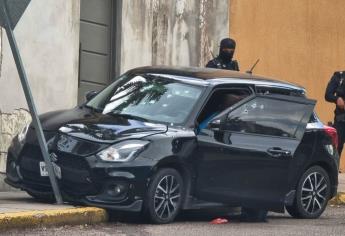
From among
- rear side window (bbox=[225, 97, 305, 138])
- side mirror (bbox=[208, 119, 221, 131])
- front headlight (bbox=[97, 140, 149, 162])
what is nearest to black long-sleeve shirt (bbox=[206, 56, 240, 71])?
rear side window (bbox=[225, 97, 305, 138])

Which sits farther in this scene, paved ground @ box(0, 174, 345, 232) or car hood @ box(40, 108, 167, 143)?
car hood @ box(40, 108, 167, 143)

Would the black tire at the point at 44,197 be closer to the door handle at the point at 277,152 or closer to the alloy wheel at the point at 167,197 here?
the alloy wheel at the point at 167,197

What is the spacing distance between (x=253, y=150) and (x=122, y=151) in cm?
178

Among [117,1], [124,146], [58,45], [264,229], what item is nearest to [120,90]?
[124,146]

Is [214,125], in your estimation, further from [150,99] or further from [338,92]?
[338,92]

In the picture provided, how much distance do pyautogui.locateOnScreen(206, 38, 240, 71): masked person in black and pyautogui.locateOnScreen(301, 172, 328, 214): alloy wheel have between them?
8.79ft

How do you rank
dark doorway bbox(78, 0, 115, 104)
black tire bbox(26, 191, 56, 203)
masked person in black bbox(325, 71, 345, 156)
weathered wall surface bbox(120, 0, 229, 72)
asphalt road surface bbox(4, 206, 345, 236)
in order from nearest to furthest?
asphalt road surface bbox(4, 206, 345, 236)
black tire bbox(26, 191, 56, 203)
masked person in black bbox(325, 71, 345, 156)
dark doorway bbox(78, 0, 115, 104)
weathered wall surface bbox(120, 0, 229, 72)

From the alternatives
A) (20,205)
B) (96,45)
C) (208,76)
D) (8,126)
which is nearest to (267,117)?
(208,76)

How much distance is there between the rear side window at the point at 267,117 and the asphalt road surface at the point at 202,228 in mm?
1043

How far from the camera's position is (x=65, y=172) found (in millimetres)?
10555

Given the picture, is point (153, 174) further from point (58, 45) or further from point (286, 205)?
point (58, 45)

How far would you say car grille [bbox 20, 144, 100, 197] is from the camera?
1034 cm

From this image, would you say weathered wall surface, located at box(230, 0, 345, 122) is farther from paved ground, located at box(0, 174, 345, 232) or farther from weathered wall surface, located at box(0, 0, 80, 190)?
paved ground, located at box(0, 174, 345, 232)

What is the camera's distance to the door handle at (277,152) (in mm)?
11648
